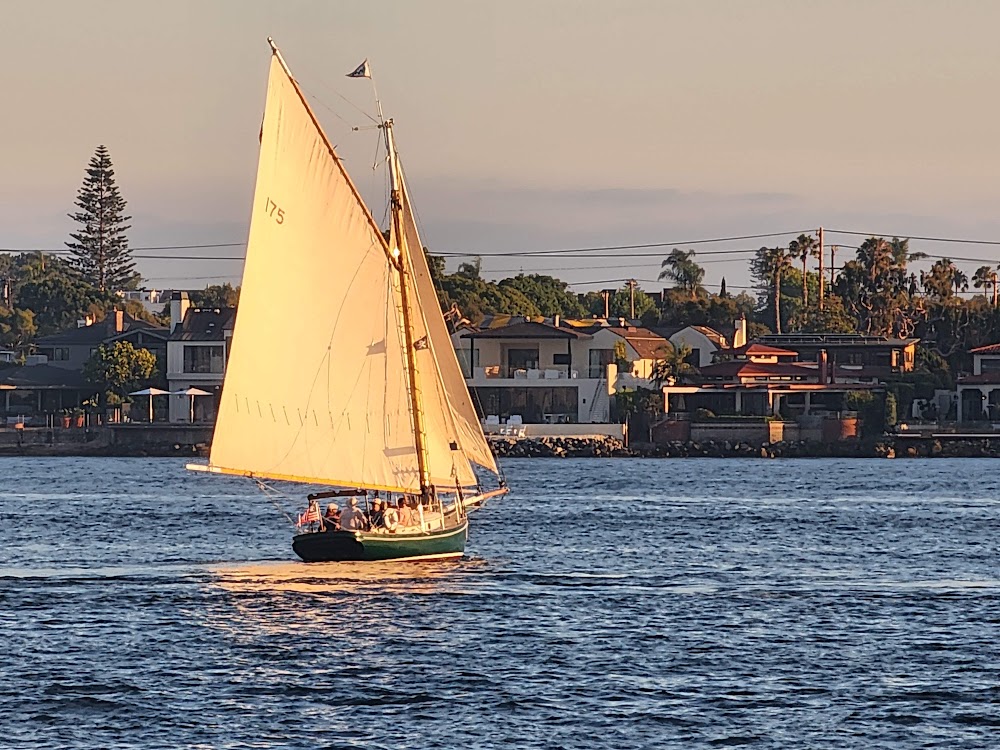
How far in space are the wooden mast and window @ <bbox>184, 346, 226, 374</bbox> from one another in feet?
341

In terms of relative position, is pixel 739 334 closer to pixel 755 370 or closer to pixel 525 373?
pixel 755 370

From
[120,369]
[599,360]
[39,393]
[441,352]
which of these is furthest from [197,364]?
[441,352]

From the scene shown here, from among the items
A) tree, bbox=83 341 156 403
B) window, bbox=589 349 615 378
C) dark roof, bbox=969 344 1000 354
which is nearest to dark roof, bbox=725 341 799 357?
window, bbox=589 349 615 378

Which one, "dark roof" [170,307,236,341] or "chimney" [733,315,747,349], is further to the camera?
"chimney" [733,315,747,349]

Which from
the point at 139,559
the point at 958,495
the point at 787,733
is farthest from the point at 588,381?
the point at 787,733

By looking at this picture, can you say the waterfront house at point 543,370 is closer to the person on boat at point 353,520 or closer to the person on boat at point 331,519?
the person on boat at point 331,519

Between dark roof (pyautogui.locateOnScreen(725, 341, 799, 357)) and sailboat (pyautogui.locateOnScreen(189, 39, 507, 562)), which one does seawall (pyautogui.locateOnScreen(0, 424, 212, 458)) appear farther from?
sailboat (pyautogui.locateOnScreen(189, 39, 507, 562))

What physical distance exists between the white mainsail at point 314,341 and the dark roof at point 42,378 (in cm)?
11189

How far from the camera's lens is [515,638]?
3934 cm

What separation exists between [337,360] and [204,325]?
354ft

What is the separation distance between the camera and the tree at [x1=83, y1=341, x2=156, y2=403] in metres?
156

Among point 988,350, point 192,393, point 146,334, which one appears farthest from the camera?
point 146,334

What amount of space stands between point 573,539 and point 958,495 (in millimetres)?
36722

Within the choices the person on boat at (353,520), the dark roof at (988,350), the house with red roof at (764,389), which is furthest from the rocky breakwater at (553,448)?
the person on boat at (353,520)
